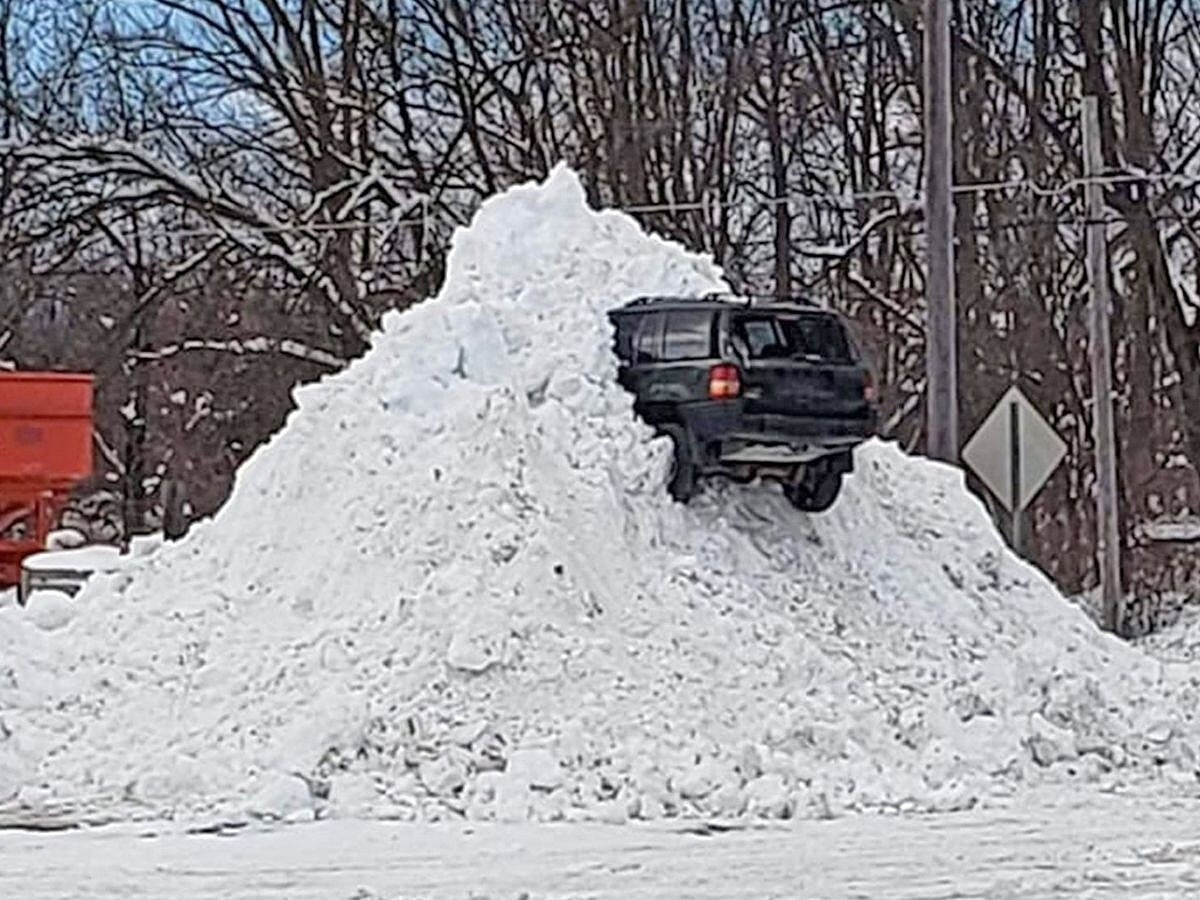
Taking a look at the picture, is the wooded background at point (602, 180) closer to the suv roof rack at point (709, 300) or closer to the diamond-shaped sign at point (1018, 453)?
the diamond-shaped sign at point (1018, 453)

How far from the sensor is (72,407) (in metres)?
25.8

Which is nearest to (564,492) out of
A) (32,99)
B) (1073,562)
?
(1073,562)

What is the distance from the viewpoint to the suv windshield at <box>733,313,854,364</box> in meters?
15.9

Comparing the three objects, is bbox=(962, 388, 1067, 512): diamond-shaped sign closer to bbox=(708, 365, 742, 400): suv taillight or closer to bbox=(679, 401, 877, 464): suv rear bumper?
bbox=(679, 401, 877, 464): suv rear bumper

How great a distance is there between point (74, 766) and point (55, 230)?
78.5ft

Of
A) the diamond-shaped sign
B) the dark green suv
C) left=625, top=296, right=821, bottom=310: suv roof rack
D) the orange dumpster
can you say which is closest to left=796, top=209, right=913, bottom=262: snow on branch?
the orange dumpster

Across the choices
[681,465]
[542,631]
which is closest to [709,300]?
[681,465]

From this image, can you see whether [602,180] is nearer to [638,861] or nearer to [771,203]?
[771,203]

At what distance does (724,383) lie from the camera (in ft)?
51.2

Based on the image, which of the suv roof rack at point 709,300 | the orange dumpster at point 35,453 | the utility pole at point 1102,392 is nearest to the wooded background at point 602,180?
the utility pole at point 1102,392

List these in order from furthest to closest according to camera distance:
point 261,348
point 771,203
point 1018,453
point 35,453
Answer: point 261,348
point 771,203
point 35,453
point 1018,453

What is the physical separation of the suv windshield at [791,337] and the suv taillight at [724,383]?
0.22 metres

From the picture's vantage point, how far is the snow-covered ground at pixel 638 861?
10.2 m

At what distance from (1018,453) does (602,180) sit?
1701cm
